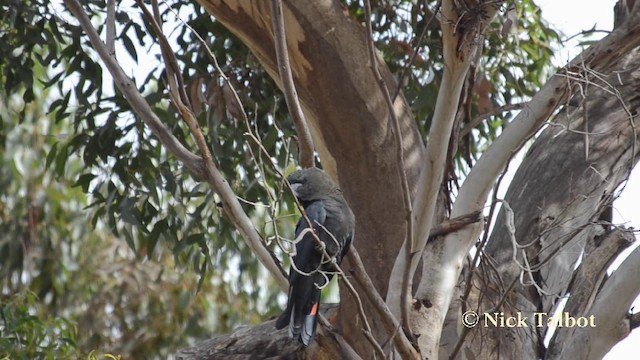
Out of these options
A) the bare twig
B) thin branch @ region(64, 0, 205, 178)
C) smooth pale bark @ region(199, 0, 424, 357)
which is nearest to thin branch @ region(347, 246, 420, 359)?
thin branch @ region(64, 0, 205, 178)

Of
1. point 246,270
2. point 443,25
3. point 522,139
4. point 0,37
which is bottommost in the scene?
point 246,270

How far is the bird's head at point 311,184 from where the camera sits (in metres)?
2.84

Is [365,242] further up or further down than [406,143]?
further down

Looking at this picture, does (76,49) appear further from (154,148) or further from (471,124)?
(471,124)

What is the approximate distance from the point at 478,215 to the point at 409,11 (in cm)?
206

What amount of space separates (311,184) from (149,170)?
178cm

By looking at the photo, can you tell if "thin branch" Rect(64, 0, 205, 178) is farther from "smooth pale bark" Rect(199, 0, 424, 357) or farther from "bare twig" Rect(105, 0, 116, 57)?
"smooth pale bark" Rect(199, 0, 424, 357)

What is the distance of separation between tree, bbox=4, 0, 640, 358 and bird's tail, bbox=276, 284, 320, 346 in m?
0.12

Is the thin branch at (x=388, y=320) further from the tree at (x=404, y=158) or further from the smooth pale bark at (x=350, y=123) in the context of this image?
the smooth pale bark at (x=350, y=123)

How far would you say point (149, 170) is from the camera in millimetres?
4469

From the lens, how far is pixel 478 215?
2.76 metres

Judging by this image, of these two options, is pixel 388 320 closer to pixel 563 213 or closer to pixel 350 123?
pixel 563 213

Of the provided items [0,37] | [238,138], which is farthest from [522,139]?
[0,37]

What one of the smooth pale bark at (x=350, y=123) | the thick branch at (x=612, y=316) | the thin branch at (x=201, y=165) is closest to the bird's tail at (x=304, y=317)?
the thin branch at (x=201, y=165)
